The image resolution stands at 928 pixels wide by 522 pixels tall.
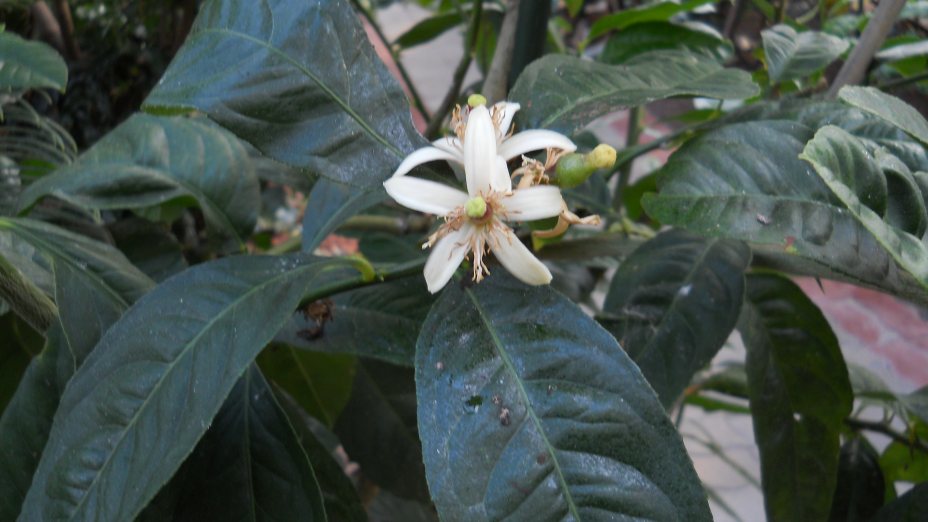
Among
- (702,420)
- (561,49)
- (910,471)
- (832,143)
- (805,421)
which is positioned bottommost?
(702,420)

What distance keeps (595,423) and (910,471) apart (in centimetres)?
46

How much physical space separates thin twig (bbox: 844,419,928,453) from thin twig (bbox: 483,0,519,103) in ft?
1.25

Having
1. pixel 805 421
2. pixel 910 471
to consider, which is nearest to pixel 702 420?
pixel 910 471

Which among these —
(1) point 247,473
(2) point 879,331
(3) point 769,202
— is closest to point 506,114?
(3) point 769,202

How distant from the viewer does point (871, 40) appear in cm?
49

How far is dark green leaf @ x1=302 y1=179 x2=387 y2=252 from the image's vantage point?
47 cm

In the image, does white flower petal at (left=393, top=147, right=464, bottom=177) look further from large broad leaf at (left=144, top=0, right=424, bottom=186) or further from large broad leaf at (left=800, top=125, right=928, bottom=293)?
large broad leaf at (left=800, top=125, right=928, bottom=293)

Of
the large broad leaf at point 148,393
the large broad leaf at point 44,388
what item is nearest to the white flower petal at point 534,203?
the large broad leaf at point 148,393

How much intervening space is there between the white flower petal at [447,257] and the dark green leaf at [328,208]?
0.13m

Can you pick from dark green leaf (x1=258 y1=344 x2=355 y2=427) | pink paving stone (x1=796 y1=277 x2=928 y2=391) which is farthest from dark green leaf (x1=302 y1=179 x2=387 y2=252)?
pink paving stone (x1=796 y1=277 x2=928 y2=391)

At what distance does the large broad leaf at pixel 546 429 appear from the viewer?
29cm

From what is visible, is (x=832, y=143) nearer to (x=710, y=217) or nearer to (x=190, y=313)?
(x=710, y=217)

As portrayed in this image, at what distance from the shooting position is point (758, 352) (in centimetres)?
49

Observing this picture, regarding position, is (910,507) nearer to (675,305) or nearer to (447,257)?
(675,305)
